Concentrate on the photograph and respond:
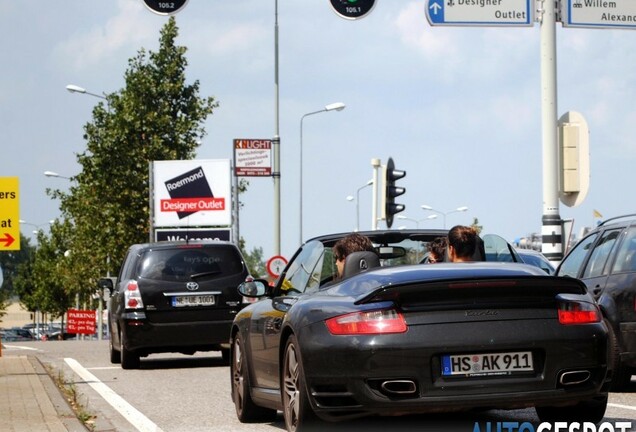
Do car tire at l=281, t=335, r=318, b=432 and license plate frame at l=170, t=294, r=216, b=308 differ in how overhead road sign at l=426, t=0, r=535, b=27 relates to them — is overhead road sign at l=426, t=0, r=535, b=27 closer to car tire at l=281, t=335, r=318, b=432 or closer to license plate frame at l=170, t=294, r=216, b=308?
license plate frame at l=170, t=294, r=216, b=308

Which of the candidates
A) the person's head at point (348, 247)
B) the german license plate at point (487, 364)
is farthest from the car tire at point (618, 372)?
the german license plate at point (487, 364)

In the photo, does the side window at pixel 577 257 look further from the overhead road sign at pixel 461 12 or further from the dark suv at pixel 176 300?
the overhead road sign at pixel 461 12

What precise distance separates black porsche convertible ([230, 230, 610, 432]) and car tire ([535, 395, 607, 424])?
0.06 metres

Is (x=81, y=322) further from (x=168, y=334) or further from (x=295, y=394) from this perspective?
(x=295, y=394)

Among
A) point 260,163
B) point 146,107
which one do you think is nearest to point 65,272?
point 146,107

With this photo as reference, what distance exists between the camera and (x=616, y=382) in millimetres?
13477

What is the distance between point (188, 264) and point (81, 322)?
45587mm

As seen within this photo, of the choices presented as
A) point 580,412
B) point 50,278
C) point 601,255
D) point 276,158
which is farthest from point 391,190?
point 50,278

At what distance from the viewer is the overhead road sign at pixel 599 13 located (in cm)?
2111

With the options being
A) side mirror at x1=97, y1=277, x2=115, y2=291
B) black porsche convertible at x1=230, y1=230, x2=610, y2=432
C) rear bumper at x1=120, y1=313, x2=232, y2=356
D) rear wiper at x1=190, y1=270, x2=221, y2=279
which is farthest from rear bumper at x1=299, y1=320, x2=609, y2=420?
side mirror at x1=97, y1=277, x2=115, y2=291

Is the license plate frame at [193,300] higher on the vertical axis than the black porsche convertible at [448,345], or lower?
lower

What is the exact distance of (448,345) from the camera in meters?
8.08

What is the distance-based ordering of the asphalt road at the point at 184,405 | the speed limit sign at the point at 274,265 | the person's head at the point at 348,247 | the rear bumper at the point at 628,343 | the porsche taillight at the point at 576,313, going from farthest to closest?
the speed limit sign at the point at 274,265, the rear bumper at the point at 628,343, the asphalt road at the point at 184,405, the person's head at the point at 348,247, the porsche taillight at the point at 576,313

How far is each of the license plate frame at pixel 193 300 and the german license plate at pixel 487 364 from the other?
39.0ft
